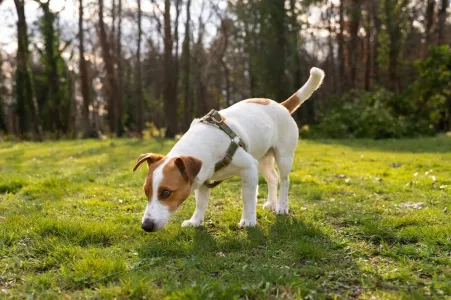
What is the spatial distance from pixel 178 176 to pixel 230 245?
31.9 inches

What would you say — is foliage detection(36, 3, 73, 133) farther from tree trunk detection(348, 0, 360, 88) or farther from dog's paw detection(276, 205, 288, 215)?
dog's paw detection(276, 205, 288, 215)

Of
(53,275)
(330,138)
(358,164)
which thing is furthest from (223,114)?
(330,138)

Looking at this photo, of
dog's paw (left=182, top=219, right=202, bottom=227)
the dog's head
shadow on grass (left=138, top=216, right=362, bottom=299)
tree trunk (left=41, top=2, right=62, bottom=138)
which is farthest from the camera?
tree trunk (left=41, top=2, right=62, bottom=138)

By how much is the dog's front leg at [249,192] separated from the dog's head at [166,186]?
0.81 meters

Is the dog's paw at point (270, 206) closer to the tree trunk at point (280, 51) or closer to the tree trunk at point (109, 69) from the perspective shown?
the tree trunk at point (280, 51)

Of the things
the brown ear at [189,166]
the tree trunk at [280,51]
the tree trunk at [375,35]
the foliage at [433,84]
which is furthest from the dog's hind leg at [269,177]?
the tree trunk at [375,35]

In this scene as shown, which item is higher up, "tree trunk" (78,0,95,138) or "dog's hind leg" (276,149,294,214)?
"tree trunk" (78,0,95,138)

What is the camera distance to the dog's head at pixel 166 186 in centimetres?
376

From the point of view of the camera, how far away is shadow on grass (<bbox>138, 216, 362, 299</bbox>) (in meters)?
2.98

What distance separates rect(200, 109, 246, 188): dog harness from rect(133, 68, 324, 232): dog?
35mm

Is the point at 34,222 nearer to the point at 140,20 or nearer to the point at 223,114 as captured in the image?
the point at 223,114

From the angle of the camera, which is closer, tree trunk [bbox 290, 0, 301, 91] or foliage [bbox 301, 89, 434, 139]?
foliage [bbox 301, 89, 434, 139]

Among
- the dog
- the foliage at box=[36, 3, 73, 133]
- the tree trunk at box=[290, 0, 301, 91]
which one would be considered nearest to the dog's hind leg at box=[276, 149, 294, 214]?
the dog

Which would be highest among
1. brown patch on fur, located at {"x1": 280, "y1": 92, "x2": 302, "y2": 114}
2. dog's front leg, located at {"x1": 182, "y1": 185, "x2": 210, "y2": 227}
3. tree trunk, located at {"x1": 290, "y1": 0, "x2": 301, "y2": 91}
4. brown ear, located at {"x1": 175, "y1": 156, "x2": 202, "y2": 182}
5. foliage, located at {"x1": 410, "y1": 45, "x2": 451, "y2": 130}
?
tree trunk, located at {"x1": 290, "y1": 0, "x2": 301, "y2": 91}
